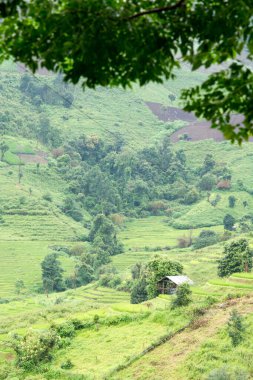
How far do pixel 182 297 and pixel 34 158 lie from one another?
93878mm

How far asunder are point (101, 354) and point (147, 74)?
3086 cm

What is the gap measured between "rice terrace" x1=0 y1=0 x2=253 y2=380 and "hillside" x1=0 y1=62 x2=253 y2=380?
0.20 meters

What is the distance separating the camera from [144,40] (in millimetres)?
6734

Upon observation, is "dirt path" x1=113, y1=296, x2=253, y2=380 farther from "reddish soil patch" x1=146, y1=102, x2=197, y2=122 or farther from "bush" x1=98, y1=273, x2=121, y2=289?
"reddish soil patch" x1=146, y1=102, x2=197, y2=122

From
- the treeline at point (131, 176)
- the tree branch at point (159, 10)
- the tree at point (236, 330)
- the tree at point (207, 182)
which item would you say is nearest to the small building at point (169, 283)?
the tree at point (236, 330)

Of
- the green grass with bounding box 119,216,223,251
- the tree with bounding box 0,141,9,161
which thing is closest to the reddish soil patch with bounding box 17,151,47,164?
the tree with bounding box 0,141,9,161

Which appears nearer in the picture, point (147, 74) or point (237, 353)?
point (147, 74)

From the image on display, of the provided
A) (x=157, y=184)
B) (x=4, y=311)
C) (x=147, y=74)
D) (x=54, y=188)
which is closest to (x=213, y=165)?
(x=157, y=184)

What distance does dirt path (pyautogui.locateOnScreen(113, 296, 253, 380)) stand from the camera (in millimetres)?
31156

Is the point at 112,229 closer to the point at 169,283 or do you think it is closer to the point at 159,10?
the point at 169,283

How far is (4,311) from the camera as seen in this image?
61.2 m

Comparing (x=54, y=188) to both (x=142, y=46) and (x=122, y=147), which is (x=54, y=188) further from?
(x=142, y=46)

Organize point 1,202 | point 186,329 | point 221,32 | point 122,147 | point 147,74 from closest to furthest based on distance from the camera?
1. point 221,32
2. point 147,74
3. point 186,329
4. point 1,202
5. point 122,147

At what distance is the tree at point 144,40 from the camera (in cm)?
646
